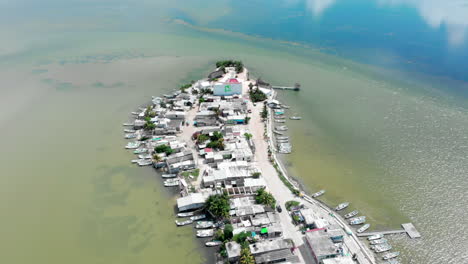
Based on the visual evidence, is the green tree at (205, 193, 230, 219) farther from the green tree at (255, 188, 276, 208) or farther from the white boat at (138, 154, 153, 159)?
the white boat at (138, 154, 153, 159)

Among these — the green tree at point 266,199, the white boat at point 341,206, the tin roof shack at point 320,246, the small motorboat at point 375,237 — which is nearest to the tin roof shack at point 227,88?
the green tree at point 266,199

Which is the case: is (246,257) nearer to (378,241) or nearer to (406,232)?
(378,241)

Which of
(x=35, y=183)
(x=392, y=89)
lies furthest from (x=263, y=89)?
(x=35, y=183)

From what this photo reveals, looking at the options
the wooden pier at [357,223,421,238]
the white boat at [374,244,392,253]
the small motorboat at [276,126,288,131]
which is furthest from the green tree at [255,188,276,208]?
the small motorboat at [276,126,288,131]

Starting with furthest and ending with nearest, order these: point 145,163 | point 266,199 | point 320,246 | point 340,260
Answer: point 145,163 → point 266,199 → point 320,246 → point 340,260

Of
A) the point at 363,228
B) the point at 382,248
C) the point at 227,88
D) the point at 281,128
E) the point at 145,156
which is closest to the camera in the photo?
the point at 382,248

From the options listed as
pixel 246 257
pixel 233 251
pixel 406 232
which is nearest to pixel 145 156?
pixel 233 251

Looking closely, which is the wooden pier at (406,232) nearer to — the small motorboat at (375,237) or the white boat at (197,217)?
the small motorboat at (375,237)
